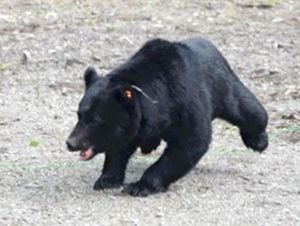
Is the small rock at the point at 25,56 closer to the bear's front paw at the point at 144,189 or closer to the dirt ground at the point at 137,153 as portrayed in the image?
the dirt ground at the point at 137,153

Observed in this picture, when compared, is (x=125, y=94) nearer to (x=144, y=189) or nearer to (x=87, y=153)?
(x=87, y=153)

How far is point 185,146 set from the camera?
7.68 m

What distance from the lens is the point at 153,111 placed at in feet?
24.5

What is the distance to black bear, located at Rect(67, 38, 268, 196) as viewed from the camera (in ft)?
24.3

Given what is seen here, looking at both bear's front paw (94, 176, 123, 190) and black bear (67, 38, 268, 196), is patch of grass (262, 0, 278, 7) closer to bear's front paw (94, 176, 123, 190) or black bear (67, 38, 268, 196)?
black bear (67, 38, 268, 196)

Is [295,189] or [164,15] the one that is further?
[164,15]

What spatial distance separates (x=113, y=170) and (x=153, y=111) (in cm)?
55

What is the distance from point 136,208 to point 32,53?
18.0ft

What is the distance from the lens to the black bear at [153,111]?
7.39 meters

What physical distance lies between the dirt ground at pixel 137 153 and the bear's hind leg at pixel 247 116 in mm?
127

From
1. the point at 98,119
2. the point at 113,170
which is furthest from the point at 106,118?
the point at 113,170

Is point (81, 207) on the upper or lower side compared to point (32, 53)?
upper

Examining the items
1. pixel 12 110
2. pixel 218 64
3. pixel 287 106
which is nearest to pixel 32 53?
pixel 12 110

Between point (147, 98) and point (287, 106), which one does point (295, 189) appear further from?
Answer: point (287, 106)
